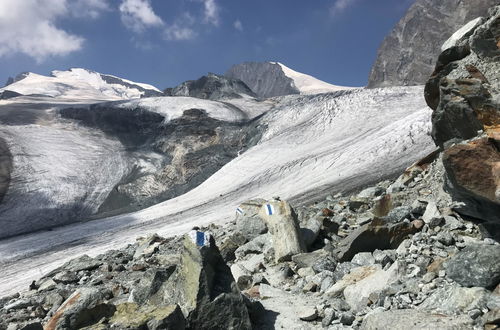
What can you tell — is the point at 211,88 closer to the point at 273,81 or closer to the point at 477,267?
the point at 477,267

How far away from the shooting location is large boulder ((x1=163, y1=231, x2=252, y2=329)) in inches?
205

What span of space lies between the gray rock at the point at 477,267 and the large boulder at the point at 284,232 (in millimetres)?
3681

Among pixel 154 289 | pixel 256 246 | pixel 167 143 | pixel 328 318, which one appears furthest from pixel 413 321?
pixel 167 143

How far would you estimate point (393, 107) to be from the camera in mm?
38938

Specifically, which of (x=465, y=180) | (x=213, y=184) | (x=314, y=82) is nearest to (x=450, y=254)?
(x=465, y=180)

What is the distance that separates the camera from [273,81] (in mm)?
142375

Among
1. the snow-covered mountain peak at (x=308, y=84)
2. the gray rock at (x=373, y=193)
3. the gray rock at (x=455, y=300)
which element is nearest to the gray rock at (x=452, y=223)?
the gray rock at (x=455, y=300)

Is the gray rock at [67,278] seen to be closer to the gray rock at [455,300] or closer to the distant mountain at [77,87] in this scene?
the gray rock at [455,300]

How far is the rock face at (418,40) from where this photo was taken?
265 ft

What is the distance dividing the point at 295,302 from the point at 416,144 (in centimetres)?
2292

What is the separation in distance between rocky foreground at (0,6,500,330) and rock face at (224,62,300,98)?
421 ft

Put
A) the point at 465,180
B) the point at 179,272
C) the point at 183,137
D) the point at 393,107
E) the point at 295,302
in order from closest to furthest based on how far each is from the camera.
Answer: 1. the point at 465,180
2. the point at 179,272
3. the point at 295,302
4. the point at 393,107
5. the point at 183,137

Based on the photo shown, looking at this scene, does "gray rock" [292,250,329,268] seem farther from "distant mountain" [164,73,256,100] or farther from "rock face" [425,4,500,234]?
"distant mountain" [164,73,256,100]

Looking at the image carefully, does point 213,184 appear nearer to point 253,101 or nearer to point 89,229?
point 89,229
